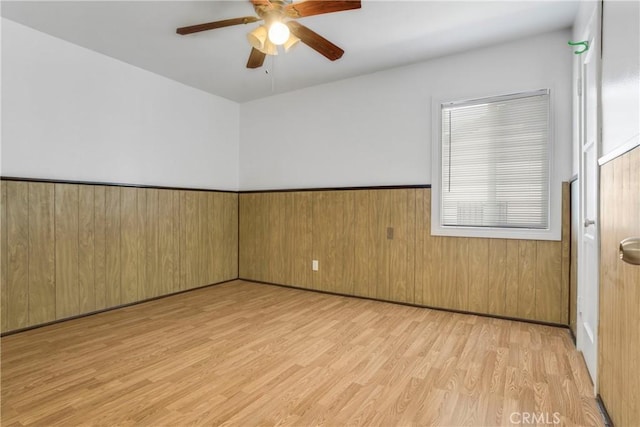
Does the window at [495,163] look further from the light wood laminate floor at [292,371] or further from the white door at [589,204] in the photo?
the light wood laminate floor at [292,371]

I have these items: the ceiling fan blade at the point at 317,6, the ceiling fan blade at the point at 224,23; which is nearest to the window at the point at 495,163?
the ceiling fan blade at the point at 317,6

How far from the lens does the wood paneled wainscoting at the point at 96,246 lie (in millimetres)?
2779

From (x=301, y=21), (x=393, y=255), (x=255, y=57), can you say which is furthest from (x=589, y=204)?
(x=255, y=57)

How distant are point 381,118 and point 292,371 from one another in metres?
2.76

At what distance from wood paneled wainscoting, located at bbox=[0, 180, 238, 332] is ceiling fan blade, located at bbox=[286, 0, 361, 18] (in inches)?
99.5

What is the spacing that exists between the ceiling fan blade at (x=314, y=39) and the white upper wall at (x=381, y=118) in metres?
1.27

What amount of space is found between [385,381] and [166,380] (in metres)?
1.27

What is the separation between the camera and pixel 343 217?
13.0ft

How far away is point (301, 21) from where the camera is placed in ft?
8.96

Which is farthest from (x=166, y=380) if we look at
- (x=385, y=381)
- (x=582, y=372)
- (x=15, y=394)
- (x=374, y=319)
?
(x=582, y=372)

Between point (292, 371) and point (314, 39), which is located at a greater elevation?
point (314, 39)

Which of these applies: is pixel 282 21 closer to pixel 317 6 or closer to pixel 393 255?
pixel 317 6

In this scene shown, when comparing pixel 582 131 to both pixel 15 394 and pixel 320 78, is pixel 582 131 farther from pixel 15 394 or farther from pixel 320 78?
pixel 15 394

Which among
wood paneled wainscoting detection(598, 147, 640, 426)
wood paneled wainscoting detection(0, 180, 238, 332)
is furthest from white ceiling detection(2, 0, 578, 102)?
wood paneled wainscoting detection(598, 147, 640, 426)
